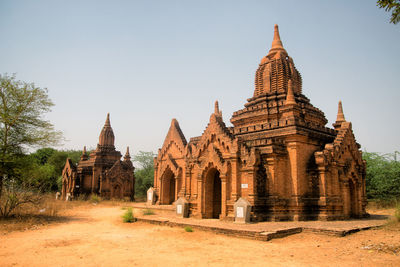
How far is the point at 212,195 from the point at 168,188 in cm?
1159

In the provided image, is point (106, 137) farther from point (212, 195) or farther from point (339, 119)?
point (339, 119)

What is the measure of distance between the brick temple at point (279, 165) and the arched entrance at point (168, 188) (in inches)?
367

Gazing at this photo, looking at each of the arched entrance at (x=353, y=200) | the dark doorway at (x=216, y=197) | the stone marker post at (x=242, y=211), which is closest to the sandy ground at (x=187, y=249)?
the stone marker post at (x=242, y=211)

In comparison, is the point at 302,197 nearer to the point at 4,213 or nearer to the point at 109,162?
the point at 4,213

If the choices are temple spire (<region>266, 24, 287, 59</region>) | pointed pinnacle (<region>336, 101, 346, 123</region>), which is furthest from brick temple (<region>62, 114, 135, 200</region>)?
pointed pinnacle (<region>336, 101, 346, 123</region>)

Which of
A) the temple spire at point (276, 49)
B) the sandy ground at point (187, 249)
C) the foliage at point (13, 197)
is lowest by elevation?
the sandy ground at point (187, 249)

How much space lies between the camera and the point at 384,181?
27938 millimetres

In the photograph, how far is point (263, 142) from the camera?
54.4 feet

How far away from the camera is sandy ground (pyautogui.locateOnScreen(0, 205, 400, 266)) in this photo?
28.2 feet

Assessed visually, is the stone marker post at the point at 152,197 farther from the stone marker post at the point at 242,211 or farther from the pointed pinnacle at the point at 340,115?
the pointed pinnacle at the point at 340,115

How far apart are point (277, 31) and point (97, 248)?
774 inches

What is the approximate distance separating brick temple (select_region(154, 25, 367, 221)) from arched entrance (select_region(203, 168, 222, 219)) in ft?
0.16

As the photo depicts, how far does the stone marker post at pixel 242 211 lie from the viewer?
14688mm

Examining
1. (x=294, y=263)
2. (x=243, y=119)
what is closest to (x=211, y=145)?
(x=243, y=119)
